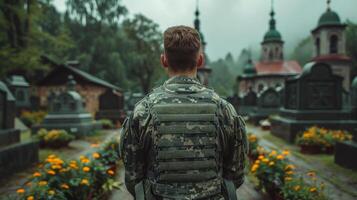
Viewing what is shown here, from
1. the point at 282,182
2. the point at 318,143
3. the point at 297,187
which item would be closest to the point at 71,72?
the point at 318,143

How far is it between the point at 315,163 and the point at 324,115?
4.05 meters

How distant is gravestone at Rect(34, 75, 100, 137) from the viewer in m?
11.8

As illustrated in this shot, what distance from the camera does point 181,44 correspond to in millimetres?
1666

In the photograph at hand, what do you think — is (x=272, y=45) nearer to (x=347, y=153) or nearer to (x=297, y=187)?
(x=347, y=153)

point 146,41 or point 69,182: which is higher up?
point 146,41

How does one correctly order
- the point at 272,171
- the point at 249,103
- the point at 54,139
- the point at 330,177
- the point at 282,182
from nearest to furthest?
the point at 282,182 → the point at 272,171 → the point at 330,177 → the point at 54,139 → the point at 249,103

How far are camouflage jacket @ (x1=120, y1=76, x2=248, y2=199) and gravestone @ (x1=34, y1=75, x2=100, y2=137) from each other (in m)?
10.7

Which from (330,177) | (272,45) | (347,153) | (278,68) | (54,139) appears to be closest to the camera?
(330,177)

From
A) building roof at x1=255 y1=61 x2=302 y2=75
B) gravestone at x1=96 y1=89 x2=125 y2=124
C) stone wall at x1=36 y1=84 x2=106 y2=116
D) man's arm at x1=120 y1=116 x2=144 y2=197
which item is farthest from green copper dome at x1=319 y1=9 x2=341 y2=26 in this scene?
man's arm at x1=120 y1=116 x2=144 y2=197

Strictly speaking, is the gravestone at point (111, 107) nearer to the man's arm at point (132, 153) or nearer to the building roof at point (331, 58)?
the man's arm at point (132, 153)

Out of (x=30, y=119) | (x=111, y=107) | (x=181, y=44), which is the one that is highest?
(x=181, y=44)

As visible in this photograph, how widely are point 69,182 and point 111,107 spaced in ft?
50.9

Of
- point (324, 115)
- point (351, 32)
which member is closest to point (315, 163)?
point (324, 115)

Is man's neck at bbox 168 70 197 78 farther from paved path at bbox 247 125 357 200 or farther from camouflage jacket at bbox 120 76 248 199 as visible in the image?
paved path at bbox 247 125 357 200
